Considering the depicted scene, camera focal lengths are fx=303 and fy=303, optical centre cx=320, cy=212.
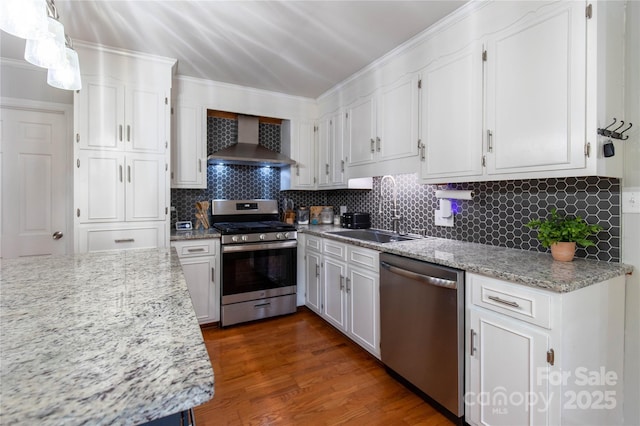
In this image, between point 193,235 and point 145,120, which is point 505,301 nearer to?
point 193,235

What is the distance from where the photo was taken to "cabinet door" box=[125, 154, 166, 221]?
2637mm

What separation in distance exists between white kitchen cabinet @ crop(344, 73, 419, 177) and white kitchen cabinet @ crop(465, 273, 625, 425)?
1.21 metres

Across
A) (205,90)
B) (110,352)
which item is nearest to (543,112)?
(110,352)

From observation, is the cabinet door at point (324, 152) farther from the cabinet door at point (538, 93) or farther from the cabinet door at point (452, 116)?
the cabinet door at point (538, 93)

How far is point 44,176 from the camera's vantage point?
2809mm

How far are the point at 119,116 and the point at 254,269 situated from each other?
5.96 feet

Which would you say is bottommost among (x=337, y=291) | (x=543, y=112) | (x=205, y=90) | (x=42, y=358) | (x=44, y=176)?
(x=337, y=291)

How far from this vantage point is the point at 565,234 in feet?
5.06

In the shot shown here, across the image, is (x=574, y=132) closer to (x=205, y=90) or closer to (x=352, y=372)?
(x=352, y=372)

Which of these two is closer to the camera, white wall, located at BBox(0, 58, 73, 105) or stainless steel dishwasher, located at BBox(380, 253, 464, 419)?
stainless steel dishwasher, located at BBox(380, 253, 464, 419)

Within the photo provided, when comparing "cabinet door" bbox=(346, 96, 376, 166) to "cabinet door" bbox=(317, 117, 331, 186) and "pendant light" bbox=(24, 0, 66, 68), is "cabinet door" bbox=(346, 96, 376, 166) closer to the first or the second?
"cabinet door" bbox=(317, 117, 331, 186)

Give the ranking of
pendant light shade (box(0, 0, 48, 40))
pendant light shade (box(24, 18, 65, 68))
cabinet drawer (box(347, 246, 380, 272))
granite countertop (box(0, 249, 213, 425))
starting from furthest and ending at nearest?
cabinet drawer (box(347, 246, 380, 272)), pendant light shade (box(24, 18, 65, 68)), pendant light shade (box(0, 0, 48, 40)), granite countertop (box(0, 249, 213, 425))

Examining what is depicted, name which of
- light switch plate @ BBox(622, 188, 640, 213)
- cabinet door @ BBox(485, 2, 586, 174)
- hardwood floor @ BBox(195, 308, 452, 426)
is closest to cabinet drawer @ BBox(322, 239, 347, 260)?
hardwood floor @ BBox(195, 308, 452, 426)

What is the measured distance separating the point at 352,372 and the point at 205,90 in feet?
9.87
